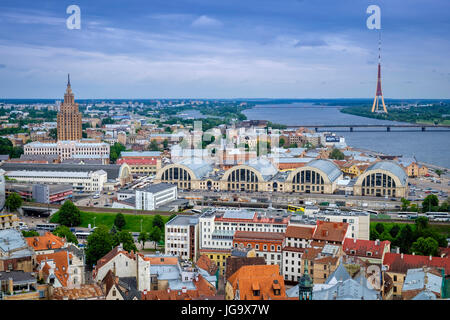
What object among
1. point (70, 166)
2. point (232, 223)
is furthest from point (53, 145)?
point (232, 223)

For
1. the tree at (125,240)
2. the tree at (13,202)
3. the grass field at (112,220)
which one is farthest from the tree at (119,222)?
the tree at (13,202)

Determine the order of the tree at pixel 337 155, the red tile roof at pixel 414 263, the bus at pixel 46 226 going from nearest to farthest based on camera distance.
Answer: the red tile roof at pixel 414 263 → the bus at pixel 46 226 → the tree at pixel 337 155

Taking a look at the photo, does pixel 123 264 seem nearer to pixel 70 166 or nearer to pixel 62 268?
pixel 62 268

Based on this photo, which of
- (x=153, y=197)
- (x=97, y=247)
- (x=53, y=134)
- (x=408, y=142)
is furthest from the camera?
(x=408, y=142)

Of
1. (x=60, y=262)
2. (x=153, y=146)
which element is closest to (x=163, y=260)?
(x=60, y=262)

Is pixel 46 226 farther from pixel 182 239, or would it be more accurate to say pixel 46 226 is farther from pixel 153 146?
pixel 153 146

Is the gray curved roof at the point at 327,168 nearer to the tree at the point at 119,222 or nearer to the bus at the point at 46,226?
the tree at the point at 119,222

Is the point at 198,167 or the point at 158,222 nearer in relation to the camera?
the point at 158,222

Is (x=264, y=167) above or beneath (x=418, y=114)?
beneath
